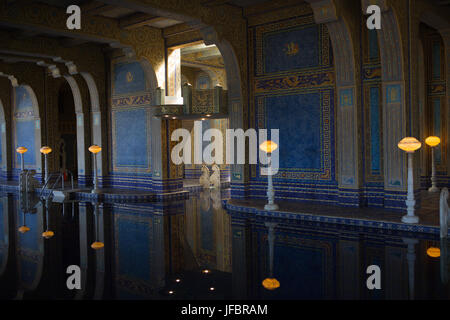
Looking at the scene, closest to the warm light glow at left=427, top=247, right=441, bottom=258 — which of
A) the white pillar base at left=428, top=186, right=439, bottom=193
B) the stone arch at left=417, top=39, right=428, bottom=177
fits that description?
the white pillar base at left=428, top=186, right=439, bottom=193

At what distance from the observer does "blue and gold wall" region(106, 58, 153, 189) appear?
42.2 feet

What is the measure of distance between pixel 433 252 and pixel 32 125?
49.4 feet

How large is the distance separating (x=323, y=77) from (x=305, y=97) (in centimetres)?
57

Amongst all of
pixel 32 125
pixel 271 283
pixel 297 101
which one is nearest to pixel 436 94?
pixel 297 101

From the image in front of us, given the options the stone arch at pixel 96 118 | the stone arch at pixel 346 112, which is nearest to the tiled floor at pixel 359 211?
the stone arch at pixel 346 112

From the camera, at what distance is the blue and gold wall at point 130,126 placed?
42.2 feet

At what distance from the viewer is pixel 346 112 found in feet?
28.4

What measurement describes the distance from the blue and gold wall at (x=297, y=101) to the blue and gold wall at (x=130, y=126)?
3787 mm

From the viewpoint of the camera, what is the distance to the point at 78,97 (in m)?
14.3

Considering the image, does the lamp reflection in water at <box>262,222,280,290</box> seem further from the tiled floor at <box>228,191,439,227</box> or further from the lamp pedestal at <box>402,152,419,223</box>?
the lamp pedestal at <box>402,152,419,223</box>

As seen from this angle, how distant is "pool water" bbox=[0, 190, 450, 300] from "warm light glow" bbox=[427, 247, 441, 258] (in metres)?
0.03

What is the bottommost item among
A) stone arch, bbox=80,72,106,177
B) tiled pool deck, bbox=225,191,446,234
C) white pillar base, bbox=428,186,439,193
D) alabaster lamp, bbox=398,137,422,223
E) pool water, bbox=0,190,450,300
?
pool water, bbox=0,190,450,300
